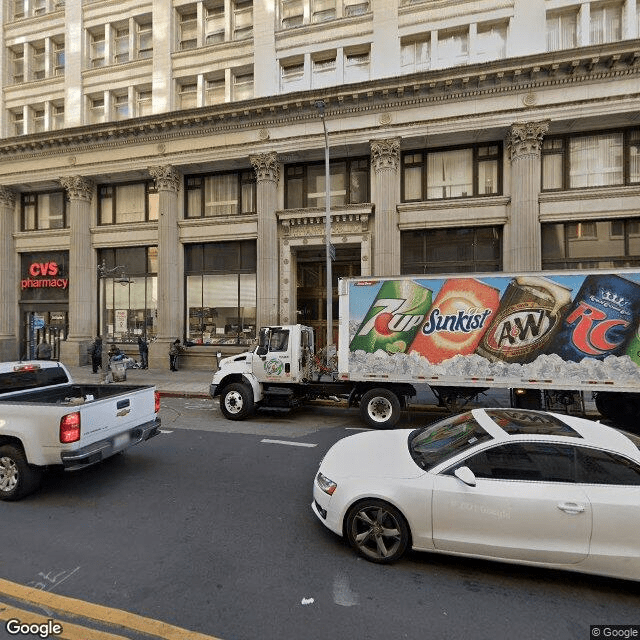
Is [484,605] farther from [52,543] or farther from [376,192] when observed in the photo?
[376,192]

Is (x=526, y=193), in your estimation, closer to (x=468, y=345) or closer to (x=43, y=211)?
(x=468, y=345)

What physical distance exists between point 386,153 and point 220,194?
896 centimetres

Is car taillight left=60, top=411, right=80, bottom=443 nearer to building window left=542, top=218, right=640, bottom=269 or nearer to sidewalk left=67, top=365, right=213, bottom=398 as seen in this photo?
sidewalk left=67, top=365, right=213, bottom=398

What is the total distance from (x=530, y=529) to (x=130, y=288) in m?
22.2

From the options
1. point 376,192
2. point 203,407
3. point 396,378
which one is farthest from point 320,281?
point 396,378

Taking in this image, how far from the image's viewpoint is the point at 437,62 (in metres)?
16.6

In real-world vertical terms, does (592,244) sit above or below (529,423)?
above

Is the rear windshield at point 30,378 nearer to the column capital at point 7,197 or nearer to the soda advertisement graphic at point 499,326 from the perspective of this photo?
the soda advertisement graphic at point 499,326

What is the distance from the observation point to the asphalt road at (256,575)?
296 cm

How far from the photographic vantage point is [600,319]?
754cm

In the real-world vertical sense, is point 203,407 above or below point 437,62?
below

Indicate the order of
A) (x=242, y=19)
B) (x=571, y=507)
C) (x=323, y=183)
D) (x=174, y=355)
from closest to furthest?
1. (x=571, y=507)
2. (x=174, y=355)
3. (x=323, y=183)
4. (x=242, y=19)

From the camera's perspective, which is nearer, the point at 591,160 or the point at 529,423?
the point at 529,423

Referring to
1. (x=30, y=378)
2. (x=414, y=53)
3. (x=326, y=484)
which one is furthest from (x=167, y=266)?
(x=326, y=484)
